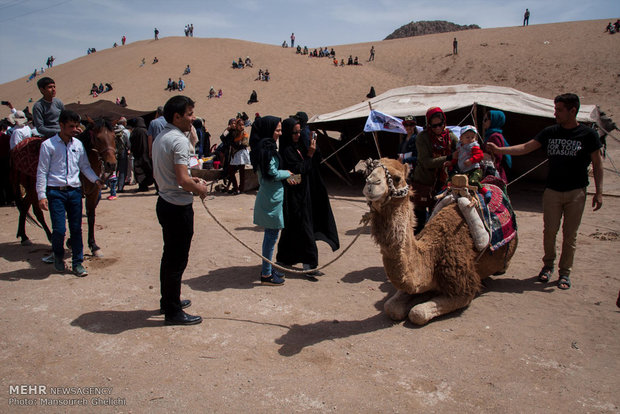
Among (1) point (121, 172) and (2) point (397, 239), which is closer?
(2) point (397, 239)

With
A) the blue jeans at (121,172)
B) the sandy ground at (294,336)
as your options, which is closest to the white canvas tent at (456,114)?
the sandy ground at (294,336)

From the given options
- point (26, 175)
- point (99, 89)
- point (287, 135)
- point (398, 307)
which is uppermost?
point (99, 89)

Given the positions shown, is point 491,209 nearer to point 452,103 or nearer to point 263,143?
point 263,143

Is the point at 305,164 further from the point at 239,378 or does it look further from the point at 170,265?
the point at 239,378

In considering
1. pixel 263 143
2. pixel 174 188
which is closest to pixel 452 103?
pixel 263 143

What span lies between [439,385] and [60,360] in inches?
118

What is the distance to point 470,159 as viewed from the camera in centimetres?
459

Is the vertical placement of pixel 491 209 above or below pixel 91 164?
below

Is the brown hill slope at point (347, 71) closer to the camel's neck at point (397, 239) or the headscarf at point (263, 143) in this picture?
the headscarf at point (263, 143)

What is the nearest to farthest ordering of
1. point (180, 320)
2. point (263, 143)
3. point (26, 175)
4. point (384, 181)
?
1. point (384, 181)
2. point (180, 320)
3. point (263, 143)
4. point (26, 175)

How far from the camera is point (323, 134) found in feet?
48.3

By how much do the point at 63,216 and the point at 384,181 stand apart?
404cm

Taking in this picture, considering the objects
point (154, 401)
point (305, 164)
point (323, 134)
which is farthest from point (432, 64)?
point (154, 401)

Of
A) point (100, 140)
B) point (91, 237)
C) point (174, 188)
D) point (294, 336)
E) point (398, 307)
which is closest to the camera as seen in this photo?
point (174, 188)
